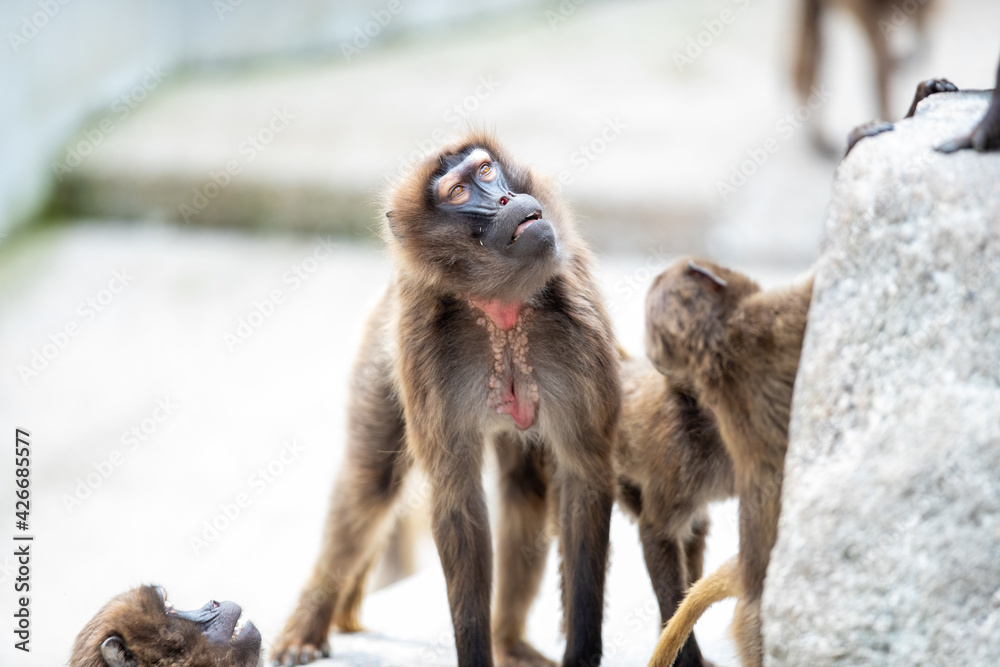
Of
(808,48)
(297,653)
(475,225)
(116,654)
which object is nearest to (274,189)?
(808,48)

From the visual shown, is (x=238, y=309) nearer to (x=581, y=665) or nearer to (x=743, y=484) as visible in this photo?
(x=581, y=665)

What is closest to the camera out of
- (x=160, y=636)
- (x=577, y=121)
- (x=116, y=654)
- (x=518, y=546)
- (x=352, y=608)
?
(x=116, y=654)

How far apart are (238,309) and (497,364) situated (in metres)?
8.07

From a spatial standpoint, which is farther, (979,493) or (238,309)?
(238,309)

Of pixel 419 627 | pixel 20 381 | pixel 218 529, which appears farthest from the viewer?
pixel 20 381

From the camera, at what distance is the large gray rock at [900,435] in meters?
2.90

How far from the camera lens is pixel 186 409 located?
1059cm

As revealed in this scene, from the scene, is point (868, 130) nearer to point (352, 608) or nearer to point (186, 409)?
point (352, 608)

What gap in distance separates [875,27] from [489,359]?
7.63 meters

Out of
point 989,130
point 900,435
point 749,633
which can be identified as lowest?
point 749,633

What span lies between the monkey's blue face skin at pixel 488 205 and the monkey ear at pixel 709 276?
73 cm

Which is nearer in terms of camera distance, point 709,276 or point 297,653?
point 709,276

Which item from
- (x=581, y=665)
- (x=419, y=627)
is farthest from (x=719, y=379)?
(x=419, y=627)

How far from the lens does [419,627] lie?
572cm
